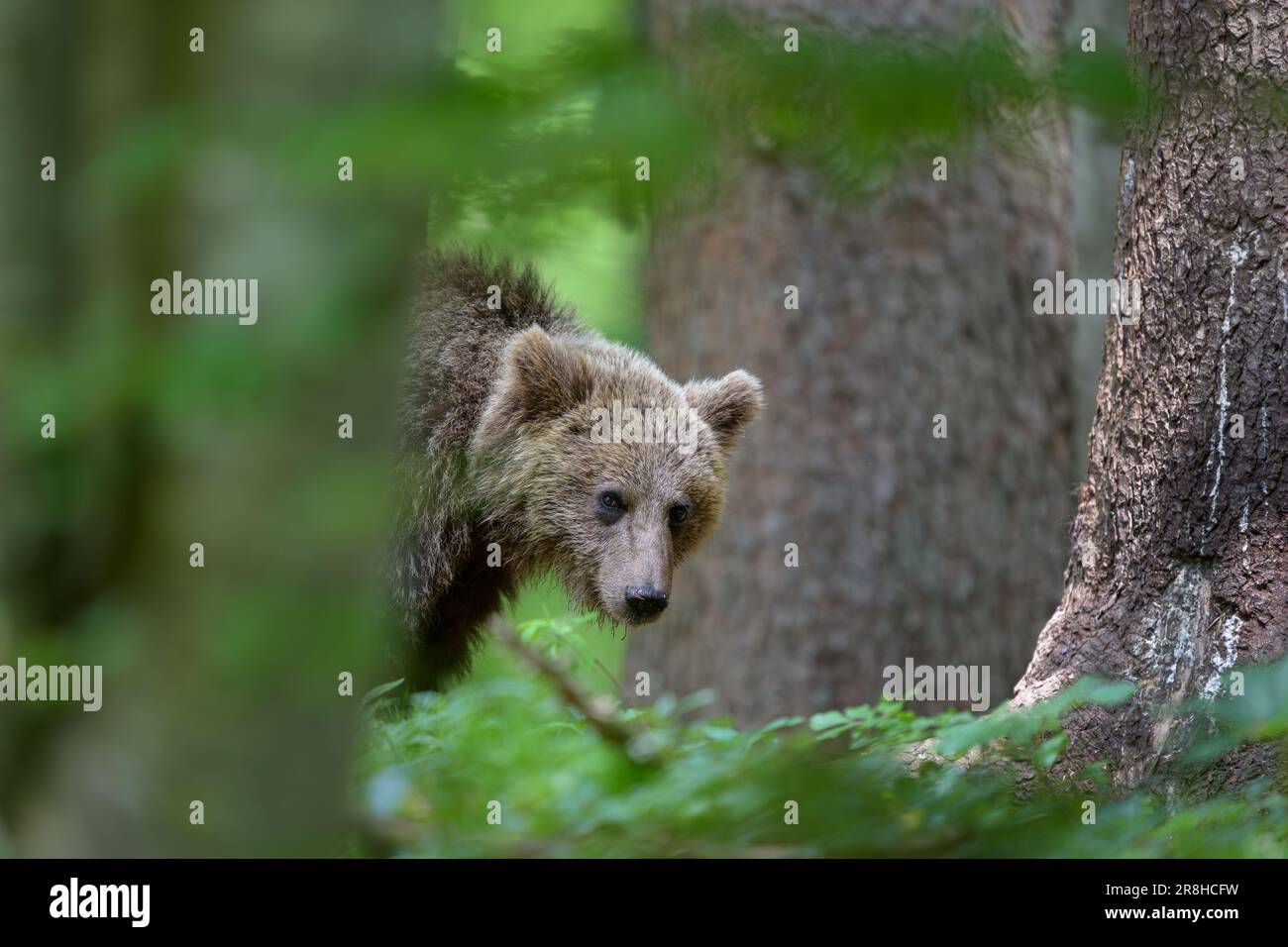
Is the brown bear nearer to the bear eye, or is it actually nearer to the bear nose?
the bear eye

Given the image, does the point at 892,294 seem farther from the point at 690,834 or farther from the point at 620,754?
the point at 690,834

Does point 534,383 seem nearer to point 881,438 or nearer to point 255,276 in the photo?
point 881,438

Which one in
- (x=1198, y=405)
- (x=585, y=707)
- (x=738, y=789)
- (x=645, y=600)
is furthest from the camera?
(x=645, y=600)

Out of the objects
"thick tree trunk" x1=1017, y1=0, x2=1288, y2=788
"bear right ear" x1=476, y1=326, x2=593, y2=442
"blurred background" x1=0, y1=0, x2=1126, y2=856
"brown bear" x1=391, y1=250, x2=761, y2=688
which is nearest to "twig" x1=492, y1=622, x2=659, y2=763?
"blurred background" x1=0, y1=0, x2=1126, y2=856

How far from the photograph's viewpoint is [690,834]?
114 inches

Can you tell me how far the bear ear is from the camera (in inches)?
285

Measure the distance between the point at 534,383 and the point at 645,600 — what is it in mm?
1371

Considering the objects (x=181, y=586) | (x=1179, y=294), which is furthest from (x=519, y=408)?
(x=181, y=586)

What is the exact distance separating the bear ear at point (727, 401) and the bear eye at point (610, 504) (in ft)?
2.69

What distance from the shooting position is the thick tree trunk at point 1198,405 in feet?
16.2

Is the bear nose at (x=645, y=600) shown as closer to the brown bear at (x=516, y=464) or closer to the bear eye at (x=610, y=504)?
the brown bear at (x=516, y=464)

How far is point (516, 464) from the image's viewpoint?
6840mm

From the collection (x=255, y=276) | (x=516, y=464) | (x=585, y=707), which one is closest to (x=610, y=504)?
(x=516, y=464)
